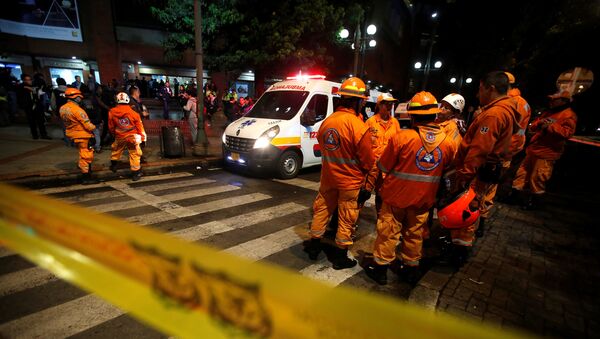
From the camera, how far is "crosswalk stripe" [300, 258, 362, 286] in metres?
3.29

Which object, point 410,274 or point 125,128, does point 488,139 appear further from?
point 125,128

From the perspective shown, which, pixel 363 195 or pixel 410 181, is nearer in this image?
pixel 410 181

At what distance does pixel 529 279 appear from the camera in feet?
11.0

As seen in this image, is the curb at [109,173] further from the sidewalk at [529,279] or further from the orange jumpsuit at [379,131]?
the sidewalk at [529,279]

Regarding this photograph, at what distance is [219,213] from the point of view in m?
4.95

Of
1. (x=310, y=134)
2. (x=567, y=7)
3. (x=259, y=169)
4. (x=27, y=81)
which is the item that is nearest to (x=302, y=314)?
(x=259, y=169)

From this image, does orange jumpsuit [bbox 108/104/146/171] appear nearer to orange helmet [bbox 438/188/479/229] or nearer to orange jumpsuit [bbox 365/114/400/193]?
orange jumpsuit [bbox 365/114/400/193]

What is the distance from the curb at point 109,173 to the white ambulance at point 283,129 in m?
1.27

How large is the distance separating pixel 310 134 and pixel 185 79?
21.8 metres

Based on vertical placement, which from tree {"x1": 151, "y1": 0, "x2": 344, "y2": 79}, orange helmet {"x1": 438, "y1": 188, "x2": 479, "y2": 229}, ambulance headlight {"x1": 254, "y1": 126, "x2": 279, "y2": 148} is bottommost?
orange helmet {"x1": 438, "y1": 188, "x2": 479, "y2": 229}

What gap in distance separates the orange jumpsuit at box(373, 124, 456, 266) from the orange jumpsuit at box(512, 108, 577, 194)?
3.90 m

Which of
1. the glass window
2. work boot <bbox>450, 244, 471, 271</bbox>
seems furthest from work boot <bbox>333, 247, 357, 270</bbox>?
the glass window

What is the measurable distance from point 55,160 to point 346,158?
7.86m

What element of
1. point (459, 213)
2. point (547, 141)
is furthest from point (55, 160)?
point (547, 141)
